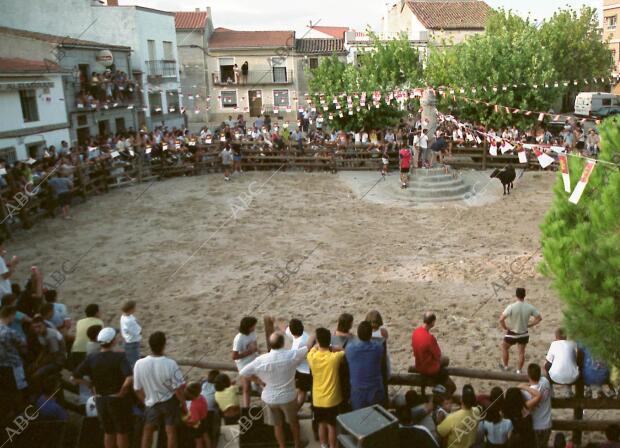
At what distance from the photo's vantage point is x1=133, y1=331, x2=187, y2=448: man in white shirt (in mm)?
5531

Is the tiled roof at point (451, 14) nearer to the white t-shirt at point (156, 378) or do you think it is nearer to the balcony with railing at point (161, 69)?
the balcony with railing at point (161, 69)

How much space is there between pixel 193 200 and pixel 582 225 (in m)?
15.4

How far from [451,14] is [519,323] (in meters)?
38.1

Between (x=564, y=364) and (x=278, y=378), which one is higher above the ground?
(x=278, y=378)

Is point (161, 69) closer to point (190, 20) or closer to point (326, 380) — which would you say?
point (190, 20)

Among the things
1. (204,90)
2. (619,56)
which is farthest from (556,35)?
(204,90)

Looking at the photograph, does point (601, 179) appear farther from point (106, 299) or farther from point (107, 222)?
point (107, 222)

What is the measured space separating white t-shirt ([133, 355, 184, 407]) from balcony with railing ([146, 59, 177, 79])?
29288 millimetres

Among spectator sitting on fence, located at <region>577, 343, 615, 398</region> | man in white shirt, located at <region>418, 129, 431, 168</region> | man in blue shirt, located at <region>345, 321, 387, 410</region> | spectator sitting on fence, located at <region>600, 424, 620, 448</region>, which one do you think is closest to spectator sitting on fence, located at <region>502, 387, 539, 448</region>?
spectator sitting on fence, located at <region>600, 424, 620, 448</region>

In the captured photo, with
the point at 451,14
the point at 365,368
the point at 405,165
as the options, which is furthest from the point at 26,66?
the point at 451,14

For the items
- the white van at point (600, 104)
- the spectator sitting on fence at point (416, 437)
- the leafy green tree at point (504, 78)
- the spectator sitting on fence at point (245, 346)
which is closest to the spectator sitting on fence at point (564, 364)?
the spectator sitting on fence at point (416, 437)

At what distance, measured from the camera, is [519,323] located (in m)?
8.34

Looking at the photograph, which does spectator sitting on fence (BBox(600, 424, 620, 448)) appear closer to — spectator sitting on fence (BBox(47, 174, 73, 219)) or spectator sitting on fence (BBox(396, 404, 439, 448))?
spectator sitting on fence (BBox(396, 404, 439, 448))

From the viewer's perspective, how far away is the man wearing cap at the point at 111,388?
579 centimetres
